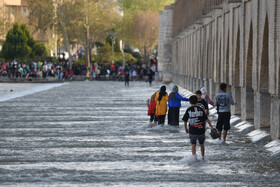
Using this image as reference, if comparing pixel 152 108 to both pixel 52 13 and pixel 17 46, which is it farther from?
pixel 17 46

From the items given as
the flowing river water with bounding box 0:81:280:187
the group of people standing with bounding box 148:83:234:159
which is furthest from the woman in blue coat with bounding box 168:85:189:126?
the flowing river water with bounding box 0:81:280:187

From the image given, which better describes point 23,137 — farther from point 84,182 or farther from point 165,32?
point 165,32

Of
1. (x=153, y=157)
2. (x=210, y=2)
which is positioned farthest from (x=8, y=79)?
(x=153, y=157)

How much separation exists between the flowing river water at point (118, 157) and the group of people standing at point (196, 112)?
37 centimetres

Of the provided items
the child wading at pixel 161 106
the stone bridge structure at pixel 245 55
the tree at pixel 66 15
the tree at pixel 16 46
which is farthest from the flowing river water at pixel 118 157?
the tree at pixel 16 46

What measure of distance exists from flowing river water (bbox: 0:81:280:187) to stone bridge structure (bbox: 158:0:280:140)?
1266 mm

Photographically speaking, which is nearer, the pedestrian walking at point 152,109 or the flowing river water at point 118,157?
the flowing river water at point 118,157

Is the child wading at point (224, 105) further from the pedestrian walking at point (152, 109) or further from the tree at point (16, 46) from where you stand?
the tree at point (16, 46)

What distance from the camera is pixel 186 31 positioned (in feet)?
163

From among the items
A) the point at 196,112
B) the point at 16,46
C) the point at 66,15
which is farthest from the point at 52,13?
the point at 196,112

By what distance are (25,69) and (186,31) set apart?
24.0 m

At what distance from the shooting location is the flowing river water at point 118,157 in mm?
11094

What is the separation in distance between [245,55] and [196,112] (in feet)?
29.4

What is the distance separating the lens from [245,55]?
865 inches
